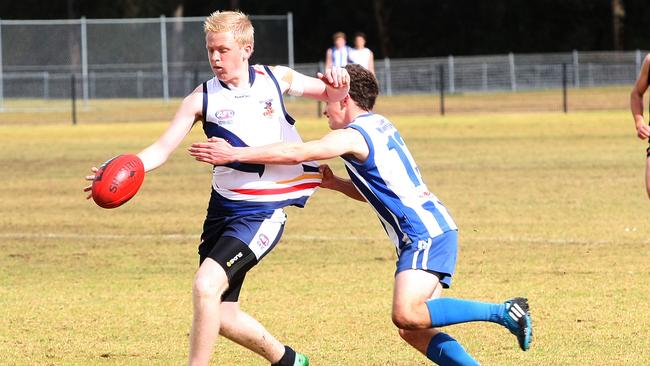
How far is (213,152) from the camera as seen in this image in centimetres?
554

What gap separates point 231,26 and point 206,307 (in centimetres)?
136

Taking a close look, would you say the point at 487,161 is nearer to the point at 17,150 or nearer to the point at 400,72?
the point at 17,150

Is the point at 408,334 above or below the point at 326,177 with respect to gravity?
below

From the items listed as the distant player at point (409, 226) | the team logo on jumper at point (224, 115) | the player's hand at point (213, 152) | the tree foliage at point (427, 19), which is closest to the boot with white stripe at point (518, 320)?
the distant player at point (409, 226)

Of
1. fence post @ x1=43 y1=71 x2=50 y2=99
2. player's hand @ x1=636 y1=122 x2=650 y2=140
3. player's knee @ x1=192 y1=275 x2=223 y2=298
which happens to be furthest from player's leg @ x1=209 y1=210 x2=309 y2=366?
fence post @ x1=43 y1=71 x2=50 y2=99

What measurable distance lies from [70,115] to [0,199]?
798 inches

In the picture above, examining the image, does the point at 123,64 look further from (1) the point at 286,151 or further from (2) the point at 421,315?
(2) the point at 421,315

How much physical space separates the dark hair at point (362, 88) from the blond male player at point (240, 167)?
46 millimetres

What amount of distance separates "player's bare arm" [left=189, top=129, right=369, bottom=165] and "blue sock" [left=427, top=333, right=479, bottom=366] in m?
0.92

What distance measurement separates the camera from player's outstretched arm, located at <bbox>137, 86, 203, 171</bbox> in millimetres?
6000

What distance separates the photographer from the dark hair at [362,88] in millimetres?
5996

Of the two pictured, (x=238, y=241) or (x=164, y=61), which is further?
(x=164, y=61)

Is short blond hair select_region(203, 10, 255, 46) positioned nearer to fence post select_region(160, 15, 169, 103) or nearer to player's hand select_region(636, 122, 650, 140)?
player's hand select_region(636, 122, 650, 140)

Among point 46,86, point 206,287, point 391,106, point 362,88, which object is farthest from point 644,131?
point 46,86
